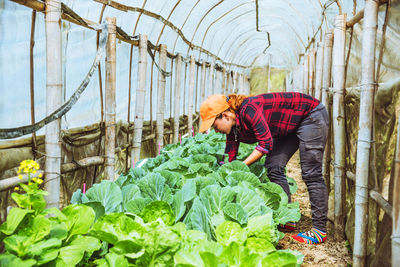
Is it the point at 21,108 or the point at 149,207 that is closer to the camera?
the point at 149,207

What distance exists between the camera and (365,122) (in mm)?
2293

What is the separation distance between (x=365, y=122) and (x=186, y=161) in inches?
64.4

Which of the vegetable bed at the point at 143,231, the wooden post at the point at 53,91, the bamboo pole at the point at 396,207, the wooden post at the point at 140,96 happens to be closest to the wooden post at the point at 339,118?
the vegetable bed at the point at 143,231

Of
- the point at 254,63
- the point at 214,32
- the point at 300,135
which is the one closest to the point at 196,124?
the point at 214,32

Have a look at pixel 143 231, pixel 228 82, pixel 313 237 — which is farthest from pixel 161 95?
pixel 228 82

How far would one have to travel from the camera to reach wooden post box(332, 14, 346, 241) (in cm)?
319

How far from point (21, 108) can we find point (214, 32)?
321 inches

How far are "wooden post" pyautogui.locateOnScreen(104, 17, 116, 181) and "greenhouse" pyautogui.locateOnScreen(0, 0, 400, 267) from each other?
12mm

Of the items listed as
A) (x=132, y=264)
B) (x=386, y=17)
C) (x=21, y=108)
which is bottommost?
(x=132, y=264)

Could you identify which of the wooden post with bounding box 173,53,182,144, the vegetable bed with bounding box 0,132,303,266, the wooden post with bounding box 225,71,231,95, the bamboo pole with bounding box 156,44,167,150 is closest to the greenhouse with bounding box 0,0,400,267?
the vegetable bed with bounding box 0,132,303,266

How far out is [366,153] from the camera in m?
2.31

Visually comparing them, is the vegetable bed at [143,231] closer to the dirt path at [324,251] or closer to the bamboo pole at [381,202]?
the bamboo pole at [381,202]

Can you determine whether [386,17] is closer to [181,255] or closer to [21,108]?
[181,255]

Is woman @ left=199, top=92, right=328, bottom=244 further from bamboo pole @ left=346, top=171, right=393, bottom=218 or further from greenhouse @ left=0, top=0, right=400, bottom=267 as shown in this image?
bamboo pole @ left=346, top=171, right=393, bottom=218
